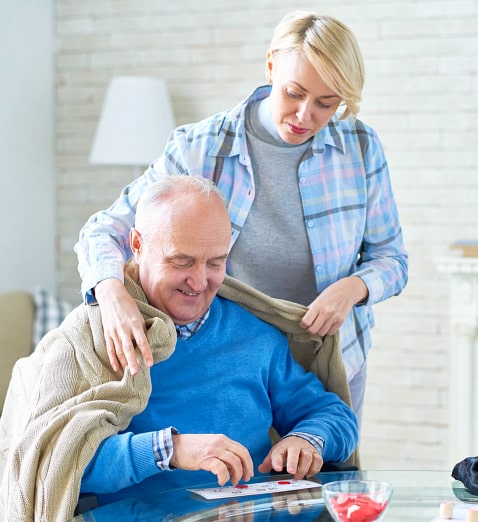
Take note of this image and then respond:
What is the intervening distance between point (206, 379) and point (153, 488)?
258 mm

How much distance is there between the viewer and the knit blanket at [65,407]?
164 cm

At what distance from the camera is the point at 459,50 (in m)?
Result: 3.58

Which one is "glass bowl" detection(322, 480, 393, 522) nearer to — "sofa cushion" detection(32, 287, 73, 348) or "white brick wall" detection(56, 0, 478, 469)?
"sofa cushion" detection(32, 287, 73, 348)

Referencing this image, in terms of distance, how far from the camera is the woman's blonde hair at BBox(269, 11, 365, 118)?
191cm

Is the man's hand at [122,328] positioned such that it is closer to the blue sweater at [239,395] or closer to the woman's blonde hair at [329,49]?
the blue sweater at [239,395]

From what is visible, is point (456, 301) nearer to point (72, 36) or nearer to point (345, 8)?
point (345, 8)

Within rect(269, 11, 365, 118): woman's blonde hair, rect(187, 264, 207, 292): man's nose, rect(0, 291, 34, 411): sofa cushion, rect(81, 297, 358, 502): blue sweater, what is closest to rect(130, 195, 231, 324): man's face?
rect(187, 264, 207, 292): man's nose

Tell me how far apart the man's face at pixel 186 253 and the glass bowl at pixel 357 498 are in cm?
59

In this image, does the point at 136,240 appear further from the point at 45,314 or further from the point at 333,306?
the point at 45,314

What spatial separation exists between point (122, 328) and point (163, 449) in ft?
0.84

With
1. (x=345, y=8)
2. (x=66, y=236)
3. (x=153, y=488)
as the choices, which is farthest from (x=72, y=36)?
(x=153, y=488)

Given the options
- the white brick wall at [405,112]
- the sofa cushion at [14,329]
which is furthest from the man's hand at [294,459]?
the white brick wall at [405,112]

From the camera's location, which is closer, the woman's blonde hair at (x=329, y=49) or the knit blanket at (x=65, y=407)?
the knit blanket at (x=65, y=407)

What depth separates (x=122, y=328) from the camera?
1.76 metres
